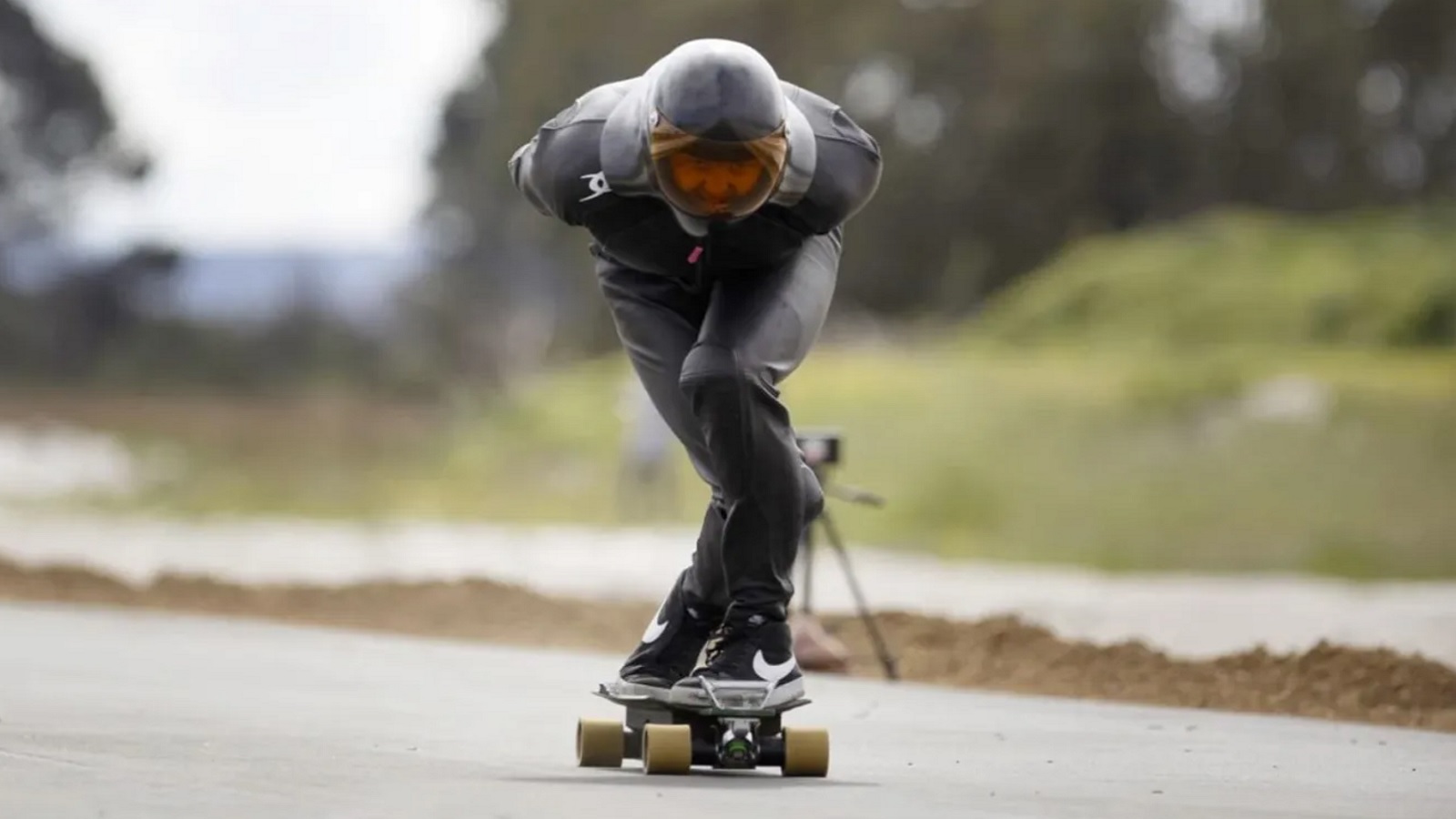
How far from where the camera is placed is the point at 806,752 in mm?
7988

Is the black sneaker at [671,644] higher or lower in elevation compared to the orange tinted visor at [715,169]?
lower

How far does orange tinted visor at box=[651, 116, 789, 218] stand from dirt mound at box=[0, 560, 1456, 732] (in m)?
5.58

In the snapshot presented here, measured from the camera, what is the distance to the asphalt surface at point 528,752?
7027 millimetres

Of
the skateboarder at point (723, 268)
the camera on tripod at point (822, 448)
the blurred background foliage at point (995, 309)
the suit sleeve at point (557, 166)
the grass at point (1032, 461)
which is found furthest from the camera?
the blurred background foliage at point (995, 309)

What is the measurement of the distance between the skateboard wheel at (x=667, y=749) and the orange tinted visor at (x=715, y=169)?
1.43 meters

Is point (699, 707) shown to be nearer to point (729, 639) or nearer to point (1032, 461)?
point (729, 639)

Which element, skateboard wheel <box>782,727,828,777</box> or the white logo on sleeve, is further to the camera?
skateboard wheel <box>782,727,828,777</box>

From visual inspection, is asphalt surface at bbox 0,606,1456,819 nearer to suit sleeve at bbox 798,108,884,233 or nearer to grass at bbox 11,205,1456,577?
suit sleeve at bbox 798,108,884,233

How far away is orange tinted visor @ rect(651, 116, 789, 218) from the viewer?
7.48 meters

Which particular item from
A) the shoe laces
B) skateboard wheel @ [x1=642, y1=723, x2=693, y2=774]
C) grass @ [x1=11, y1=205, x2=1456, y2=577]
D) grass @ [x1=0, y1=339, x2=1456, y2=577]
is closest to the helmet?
the shoe laces

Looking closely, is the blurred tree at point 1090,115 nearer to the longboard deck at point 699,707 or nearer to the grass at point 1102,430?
the grass at point 1102,430

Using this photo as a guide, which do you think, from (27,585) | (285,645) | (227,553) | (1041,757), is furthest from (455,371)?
(1041,757)

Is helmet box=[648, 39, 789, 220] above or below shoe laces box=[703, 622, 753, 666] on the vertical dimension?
above

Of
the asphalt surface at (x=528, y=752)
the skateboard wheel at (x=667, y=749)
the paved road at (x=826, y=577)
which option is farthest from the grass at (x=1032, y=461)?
the skateboard wheel at (x=667, y=749)
